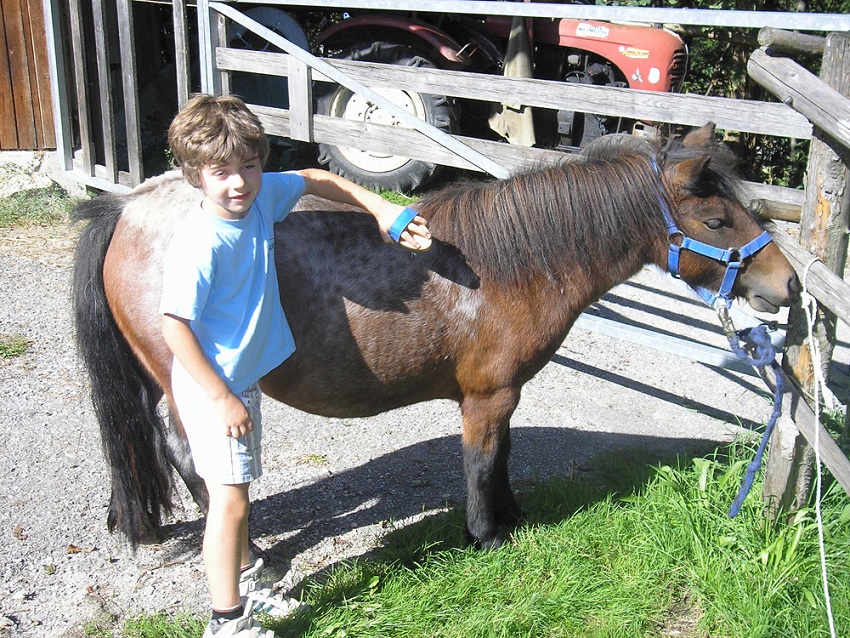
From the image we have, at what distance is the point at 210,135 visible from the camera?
2.20 meters

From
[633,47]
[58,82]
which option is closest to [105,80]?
[58,82]

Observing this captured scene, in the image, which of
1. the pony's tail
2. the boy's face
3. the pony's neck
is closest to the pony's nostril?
the pony's neck

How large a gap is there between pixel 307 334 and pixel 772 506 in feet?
6.64

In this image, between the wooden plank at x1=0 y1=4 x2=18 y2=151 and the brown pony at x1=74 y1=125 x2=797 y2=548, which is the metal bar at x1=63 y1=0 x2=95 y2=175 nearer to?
the wooden plank at x1=0 y1=4 x2=18 y2=151

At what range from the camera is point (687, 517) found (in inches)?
126

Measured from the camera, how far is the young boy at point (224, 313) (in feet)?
7.25

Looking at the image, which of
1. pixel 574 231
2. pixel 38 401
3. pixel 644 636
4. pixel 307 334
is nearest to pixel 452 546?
pixel 644 636

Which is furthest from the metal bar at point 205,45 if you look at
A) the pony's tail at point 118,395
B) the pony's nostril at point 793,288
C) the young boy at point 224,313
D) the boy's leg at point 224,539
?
the pony's nostril at point 793,288

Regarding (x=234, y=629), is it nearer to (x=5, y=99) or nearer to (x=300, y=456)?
(x=300, y=456)

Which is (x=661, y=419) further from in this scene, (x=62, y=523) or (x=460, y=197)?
(x=62, y=523)

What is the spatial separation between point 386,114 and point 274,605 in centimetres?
599

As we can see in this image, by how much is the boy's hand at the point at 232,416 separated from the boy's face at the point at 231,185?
1.83 ft

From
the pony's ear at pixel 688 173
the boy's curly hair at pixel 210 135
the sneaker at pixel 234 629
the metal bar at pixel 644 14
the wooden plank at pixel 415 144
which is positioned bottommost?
the sneaker at pixel 234 629

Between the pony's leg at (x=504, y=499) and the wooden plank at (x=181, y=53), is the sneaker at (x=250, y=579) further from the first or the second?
the wooden plank at (x=181, y=53)
